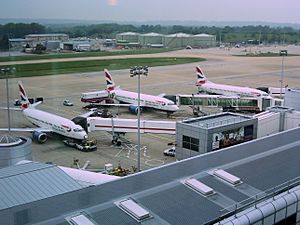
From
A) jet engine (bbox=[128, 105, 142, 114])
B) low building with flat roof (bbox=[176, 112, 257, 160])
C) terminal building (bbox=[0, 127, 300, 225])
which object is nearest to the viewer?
terminal building (bbox=[0, 127, 300, 225])

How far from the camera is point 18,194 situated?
40.0 ft

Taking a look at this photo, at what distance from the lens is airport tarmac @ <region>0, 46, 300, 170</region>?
2445 centimetres

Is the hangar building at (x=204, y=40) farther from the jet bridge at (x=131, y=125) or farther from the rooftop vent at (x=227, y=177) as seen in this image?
the rooftop vent at (x=227, y=177)

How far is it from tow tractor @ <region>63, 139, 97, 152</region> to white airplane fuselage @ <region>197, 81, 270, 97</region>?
19778 mm

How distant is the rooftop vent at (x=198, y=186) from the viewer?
1280 centimetres

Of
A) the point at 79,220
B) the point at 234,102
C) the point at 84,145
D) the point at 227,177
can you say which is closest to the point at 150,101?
the point at 234,102

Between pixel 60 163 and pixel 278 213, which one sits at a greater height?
pixel 278 213

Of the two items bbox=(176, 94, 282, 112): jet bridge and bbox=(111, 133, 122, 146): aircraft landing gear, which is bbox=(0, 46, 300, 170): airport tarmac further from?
bbox=(176, 94, 282, 112): jet bridge

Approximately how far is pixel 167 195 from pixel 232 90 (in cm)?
3177

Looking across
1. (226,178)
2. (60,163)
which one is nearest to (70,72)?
(60,163)

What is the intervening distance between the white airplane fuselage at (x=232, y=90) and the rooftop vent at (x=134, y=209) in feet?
99.7

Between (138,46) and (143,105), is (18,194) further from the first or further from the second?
(138,46)

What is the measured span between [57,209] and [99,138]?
683 inches

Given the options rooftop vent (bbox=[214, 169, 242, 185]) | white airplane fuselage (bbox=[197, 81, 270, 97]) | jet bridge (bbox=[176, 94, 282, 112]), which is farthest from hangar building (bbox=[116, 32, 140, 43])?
rooftop vent (bbox=[214, 169, 242, 185])
